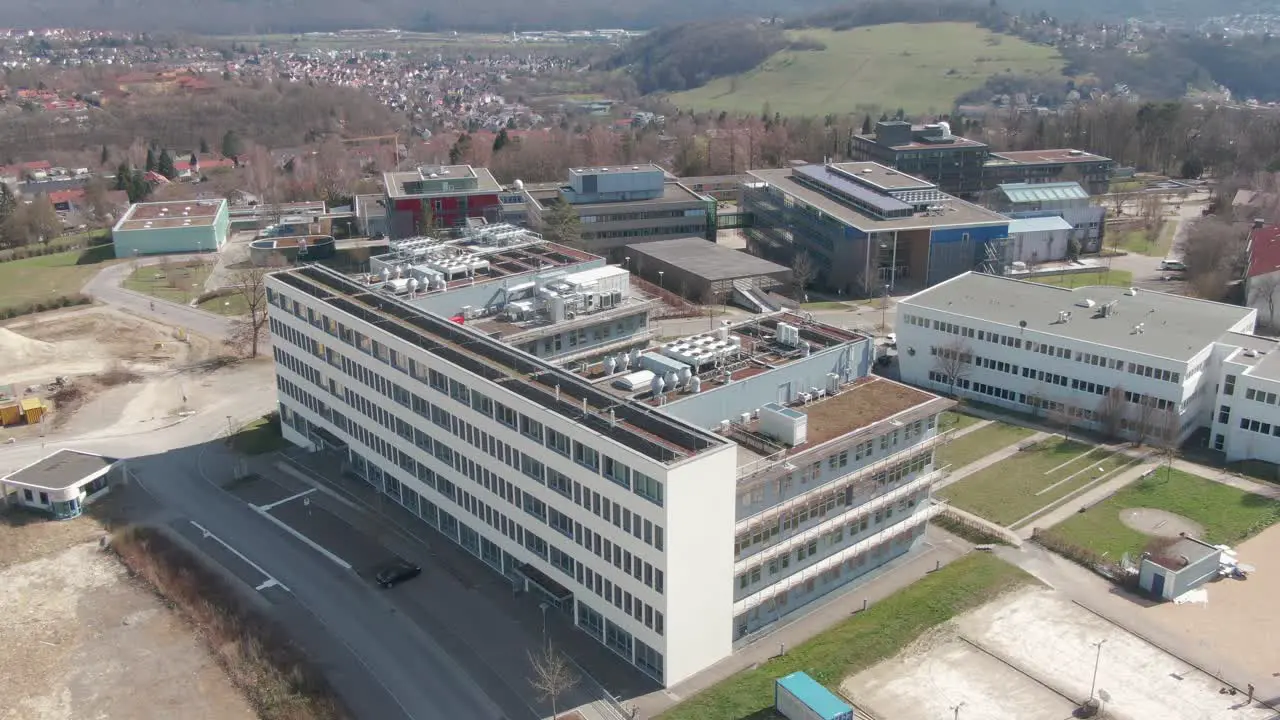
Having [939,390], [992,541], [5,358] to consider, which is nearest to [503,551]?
[992,541]

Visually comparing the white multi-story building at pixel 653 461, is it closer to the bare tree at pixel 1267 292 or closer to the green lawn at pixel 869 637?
the green lawn at pixel 869 637

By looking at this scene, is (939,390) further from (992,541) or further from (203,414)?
(203,414)

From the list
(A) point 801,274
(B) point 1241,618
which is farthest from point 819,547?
(A) point 801,274

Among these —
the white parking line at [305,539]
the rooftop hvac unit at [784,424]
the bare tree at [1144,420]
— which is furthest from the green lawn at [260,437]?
the bare tree at [1144,420]

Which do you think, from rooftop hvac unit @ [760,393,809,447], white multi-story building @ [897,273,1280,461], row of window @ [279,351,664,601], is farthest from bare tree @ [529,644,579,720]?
white multi-story building @ [897,273,1280,461]

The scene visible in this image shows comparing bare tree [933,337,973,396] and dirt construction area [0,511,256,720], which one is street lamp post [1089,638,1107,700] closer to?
bare tree [933,337,973,396]

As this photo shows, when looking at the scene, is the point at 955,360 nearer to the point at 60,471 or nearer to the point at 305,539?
the point at 305,539
